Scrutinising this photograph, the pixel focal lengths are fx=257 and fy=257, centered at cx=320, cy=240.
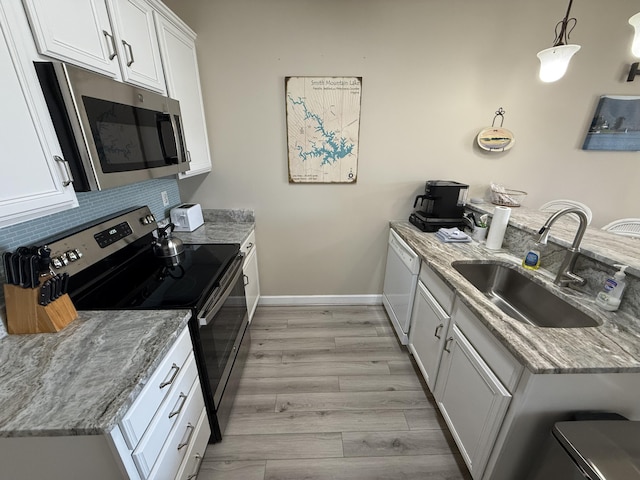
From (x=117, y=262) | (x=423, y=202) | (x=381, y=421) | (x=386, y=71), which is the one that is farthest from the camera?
(x=423, y=202)

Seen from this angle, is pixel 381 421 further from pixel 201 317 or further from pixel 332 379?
pixel 201 317

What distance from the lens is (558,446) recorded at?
35.3 inches

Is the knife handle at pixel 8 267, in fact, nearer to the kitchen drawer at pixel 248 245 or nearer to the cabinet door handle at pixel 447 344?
the kitchen drawer at pixel 248 245

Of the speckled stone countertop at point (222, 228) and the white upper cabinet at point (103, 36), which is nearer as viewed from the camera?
the white upper cabinet at point (103, 36)

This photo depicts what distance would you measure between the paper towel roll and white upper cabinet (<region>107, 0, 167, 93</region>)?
7.36ft

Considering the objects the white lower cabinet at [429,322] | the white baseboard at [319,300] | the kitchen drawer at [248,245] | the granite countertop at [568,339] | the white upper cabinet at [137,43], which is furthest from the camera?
the white baseboard at [319,300]

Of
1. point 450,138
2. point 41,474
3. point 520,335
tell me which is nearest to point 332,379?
point 520,335

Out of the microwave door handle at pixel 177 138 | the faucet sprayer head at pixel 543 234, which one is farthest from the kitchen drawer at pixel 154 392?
the faucet sprayer head at pixel 543 234

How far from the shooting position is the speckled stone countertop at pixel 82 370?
25.5 inches

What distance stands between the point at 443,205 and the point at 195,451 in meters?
2.26

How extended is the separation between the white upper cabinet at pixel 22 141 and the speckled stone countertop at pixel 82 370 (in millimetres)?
436

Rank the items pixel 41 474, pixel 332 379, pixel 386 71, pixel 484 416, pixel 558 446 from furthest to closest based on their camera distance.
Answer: pixel 386 71, pixel 332 379, pixel 484 416, pixel 558 446, pixel 41 474

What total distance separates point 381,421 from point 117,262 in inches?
72.3

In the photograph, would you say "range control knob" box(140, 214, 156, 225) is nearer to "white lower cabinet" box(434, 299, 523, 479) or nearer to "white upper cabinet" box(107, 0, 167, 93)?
"white upper cabinet" box(107, 0, 167, 93)
